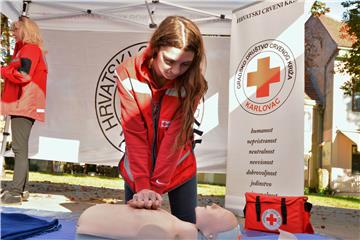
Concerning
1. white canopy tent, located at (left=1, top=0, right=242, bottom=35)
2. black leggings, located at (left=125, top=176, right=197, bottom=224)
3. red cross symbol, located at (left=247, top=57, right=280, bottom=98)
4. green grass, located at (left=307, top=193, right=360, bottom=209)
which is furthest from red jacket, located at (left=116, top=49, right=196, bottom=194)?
green grass, located at (left=307, top=193, right=360, bottom=209)

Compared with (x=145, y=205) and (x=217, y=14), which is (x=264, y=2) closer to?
(x=217, y=14)

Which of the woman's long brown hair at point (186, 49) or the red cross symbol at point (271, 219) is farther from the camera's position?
the red cross symbol at point (271, 219)

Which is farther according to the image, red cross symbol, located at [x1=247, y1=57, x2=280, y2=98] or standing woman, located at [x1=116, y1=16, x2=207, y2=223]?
red cross symbol, located at [x1=247, y1=57, x2=280, y2=98]

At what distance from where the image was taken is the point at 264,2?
4.01 meters

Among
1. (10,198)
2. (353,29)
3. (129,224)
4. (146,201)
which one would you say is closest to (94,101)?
(10,198)

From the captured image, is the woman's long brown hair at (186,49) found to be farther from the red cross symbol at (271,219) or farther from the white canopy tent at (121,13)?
the white canopy tent at (121,13)

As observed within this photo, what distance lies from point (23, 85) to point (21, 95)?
93mm

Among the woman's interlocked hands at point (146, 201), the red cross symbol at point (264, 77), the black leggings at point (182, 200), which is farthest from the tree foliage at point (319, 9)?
the woman's interlocked hands at point (146, 201)

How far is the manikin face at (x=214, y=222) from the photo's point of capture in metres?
0.86

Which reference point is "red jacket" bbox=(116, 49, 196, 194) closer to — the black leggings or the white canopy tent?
the black leggings

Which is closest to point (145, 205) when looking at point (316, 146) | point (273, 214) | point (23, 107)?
point (273, 214)

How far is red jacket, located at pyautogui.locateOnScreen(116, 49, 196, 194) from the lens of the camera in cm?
137

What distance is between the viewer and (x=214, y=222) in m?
0.87

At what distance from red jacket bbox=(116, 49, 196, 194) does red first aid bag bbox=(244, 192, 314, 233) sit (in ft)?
6.64
